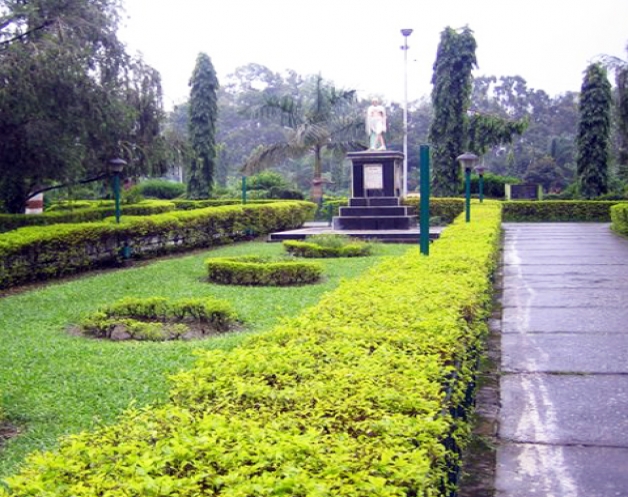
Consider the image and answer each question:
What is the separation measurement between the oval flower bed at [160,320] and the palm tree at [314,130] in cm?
2032

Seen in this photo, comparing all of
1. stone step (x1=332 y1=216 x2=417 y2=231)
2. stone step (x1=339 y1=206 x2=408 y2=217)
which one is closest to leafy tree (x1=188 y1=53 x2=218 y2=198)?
stone step (x1=339 y1=206 x2=408 y2=217)

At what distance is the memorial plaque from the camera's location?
2206 cm

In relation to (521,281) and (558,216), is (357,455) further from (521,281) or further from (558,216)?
(558,216)

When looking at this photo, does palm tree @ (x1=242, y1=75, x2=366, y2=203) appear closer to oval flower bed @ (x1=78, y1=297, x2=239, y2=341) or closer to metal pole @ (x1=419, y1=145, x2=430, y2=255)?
metal pole @ (x1=419, y1=145, x2=430, y2=255)

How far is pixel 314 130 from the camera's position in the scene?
28031mm

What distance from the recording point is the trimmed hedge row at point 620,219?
20.1 m

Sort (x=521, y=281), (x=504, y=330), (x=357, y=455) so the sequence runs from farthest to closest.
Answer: (x=521, y=281)
(x=504, y=330)
(x=357, y=455)

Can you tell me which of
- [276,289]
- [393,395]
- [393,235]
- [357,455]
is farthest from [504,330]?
[393,235]

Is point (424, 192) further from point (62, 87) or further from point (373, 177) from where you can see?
point (373, 177)

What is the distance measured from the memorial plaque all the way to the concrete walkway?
435 inches

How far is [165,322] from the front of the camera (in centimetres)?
802

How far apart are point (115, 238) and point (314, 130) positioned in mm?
15345

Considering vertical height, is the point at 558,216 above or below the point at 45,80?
below

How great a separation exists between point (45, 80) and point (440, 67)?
2218cm
